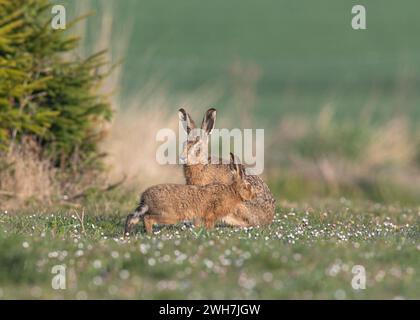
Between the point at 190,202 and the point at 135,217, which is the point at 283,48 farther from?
the point at 135,217

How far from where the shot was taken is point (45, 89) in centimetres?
1555

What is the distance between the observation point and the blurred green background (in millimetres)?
39969

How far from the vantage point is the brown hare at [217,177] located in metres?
12.1

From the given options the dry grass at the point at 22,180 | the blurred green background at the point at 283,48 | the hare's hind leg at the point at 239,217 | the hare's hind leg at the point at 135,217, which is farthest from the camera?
the blurred green background at the point at 283,48

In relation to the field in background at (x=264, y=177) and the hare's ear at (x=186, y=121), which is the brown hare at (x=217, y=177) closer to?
the hare's ear at (x=186, y=121)

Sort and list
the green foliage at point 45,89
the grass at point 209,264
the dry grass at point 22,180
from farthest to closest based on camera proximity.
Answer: the dry grass at point 22,180
the green foliage at point 45,89
the grass at point 209,264

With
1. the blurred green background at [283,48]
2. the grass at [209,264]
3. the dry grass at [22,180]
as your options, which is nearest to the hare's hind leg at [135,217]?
the grass at [209,264]

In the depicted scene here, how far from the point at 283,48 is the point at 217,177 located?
3777 cm

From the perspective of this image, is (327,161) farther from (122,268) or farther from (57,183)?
(122,268)

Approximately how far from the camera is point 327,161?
70.1ft

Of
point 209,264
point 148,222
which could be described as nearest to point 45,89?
point 148,222

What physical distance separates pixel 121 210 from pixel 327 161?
8.22m

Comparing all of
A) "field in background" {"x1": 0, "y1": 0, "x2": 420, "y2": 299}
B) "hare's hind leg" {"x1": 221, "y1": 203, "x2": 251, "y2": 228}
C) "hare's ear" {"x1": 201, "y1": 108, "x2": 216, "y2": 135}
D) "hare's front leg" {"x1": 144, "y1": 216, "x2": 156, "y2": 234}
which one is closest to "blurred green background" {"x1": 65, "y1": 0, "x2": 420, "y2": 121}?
"field in background" {"x1": 0, "y1": 0, "x2": 420, "y2": 299}

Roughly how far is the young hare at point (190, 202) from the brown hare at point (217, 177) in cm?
17
